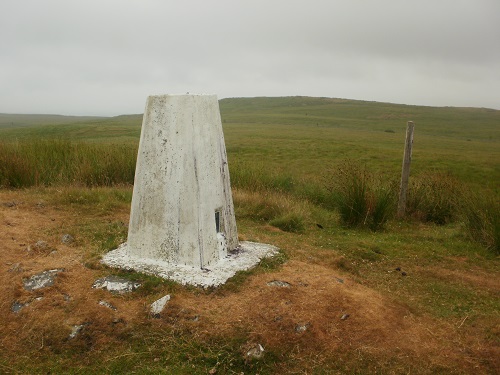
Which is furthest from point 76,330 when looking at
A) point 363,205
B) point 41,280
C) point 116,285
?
point 363,205

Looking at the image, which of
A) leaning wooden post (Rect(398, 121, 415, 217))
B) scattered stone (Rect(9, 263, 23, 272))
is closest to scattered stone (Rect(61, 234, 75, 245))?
scattered stone (Rect(9, 263, 23, 272))

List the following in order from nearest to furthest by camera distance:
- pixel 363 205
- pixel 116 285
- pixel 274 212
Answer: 1. pixel 116 285
2. pixel 363 205
3. pixel 274 212

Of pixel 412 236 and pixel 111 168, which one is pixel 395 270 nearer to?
pixel 412 236

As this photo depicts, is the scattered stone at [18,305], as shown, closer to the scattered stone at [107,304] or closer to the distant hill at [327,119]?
the scattered stone at [107,304]

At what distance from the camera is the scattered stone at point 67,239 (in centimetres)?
552

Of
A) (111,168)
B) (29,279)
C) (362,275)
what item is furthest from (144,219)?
(111,168)

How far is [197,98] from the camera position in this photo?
15.5 feet

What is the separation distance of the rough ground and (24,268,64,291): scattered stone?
0.08 meters

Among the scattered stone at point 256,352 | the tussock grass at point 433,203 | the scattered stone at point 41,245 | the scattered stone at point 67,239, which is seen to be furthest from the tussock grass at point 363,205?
the scattered stone at point 41,245

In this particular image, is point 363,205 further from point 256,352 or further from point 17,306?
point 17,306

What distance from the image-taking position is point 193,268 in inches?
182

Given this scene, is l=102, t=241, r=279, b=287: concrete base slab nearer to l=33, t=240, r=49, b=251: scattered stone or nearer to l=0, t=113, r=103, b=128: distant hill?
l=33, t=240, r=49, b=251: scattered stone

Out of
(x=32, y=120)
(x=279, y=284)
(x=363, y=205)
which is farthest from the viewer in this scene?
(x=32, y=120)

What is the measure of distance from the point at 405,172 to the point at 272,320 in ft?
21.0
